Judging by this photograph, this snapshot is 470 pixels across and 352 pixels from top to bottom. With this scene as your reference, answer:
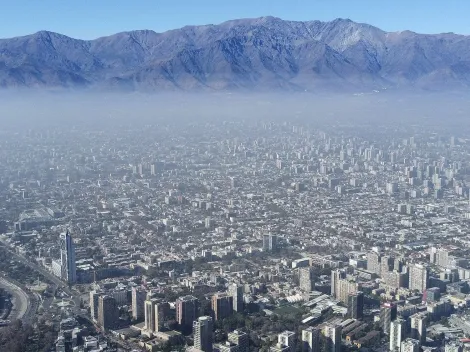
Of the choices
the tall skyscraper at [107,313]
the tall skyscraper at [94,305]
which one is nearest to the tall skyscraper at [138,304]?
the tall skyscraper at [107,313]

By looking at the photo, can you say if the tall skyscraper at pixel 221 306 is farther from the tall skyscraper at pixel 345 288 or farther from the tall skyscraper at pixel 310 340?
the tall skyscraper at pixel 345 288

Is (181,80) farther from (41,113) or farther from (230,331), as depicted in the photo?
(230,331)

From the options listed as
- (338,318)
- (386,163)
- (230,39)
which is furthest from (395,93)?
(338,318)

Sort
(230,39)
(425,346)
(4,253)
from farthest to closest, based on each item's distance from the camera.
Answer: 1. (230,39)
2. (4,253)
3. (425,346)

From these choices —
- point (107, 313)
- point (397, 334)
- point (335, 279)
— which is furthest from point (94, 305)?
point (397, 334)

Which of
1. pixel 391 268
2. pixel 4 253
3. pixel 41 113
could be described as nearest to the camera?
pixel 391 268

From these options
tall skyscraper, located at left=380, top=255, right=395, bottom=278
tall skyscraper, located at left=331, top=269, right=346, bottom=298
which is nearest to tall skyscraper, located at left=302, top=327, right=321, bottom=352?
tall skyscraper, located at left=331, top=269, right=346, bottom=298
